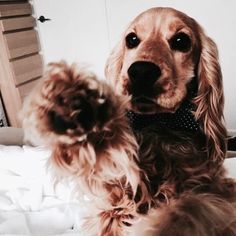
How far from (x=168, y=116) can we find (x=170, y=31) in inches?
4.6

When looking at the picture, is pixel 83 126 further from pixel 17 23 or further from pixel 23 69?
pixel 17 23

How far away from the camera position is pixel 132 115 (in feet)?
1.48

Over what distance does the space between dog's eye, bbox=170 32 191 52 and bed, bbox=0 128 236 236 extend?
1.25ft

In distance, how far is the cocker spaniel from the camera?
337 mm

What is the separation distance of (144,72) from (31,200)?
78 centimetres

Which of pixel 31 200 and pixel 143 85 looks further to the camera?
pixel 31 200

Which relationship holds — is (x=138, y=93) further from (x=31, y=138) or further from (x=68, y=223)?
(x=68, y=223)

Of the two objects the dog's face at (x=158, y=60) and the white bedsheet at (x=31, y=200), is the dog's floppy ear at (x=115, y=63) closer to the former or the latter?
the dog's face at (x=158, y=60)

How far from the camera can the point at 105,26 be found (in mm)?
1189

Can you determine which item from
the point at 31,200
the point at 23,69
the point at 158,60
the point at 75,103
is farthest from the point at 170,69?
the point at 23,69

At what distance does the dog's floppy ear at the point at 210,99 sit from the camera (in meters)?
0.46

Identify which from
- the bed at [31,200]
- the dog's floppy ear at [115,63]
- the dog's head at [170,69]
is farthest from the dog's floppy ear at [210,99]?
the bed at [31,200]

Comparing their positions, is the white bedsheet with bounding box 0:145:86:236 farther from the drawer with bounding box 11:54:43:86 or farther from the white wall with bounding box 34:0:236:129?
the drawer with bounding box 11:54:43:86

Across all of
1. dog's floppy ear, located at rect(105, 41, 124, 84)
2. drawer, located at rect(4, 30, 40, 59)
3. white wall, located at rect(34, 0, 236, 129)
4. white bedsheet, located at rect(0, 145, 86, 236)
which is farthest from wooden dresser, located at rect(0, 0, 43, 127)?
dog's floppy ear, located at rect(105, 41, 124, 84)
